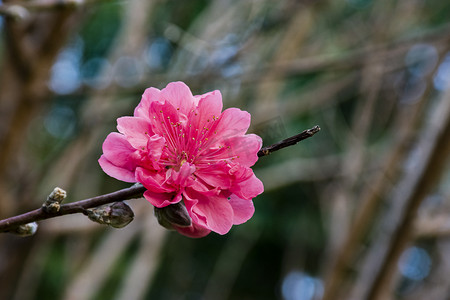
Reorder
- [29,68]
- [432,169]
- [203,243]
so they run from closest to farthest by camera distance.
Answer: [432,169] < [29,68] < [203,243]

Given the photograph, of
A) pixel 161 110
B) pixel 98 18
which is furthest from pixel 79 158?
pixel 98 18

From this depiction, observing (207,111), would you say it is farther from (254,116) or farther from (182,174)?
(254,116)

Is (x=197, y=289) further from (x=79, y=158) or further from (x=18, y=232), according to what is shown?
(x=18, y=232)

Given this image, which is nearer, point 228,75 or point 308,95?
point 228,75

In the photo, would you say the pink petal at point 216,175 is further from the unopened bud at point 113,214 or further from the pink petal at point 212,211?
the unopened bud at point 113,214

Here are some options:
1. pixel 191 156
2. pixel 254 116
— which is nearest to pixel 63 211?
pixel 191 156

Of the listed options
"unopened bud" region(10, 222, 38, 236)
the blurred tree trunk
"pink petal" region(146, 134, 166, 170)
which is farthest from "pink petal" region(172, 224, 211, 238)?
the blurred tree trunk
